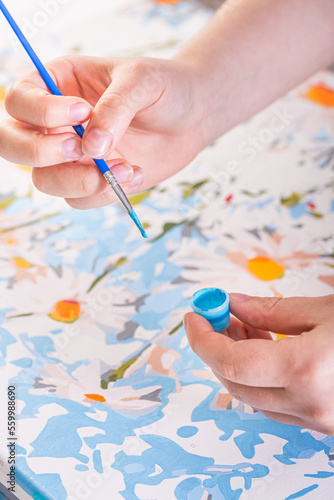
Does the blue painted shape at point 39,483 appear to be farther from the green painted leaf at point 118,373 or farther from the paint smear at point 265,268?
the paint smear at point 265,268

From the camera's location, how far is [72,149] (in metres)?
0.62

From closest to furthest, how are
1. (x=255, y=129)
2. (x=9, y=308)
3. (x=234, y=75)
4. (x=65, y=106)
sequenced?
(x=65, y=106) → (x=9, y=308) → (x=234, y=75) → (x=255, y=129)

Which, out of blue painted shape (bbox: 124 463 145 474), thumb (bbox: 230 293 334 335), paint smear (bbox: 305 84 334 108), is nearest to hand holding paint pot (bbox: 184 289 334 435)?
thumb (bbox: 230 293 334 335)

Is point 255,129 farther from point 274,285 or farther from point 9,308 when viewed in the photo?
point 9,308

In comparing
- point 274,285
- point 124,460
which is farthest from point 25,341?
point 274,285

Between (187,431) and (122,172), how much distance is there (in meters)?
0.31

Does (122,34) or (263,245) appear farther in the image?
(122,34)

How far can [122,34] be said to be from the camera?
124 centimetres

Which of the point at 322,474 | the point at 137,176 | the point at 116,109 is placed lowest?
the point at 322,474

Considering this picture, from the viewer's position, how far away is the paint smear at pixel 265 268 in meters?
0.74

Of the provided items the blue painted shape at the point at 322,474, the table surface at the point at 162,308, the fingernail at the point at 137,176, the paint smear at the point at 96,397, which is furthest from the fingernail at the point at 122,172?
the blue painted shape at the point at 322,474

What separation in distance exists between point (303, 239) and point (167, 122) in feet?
0.84

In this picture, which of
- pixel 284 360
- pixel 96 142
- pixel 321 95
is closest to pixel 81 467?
pixel 284 360

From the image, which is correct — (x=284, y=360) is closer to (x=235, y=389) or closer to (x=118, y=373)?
(x=235, y=389)
